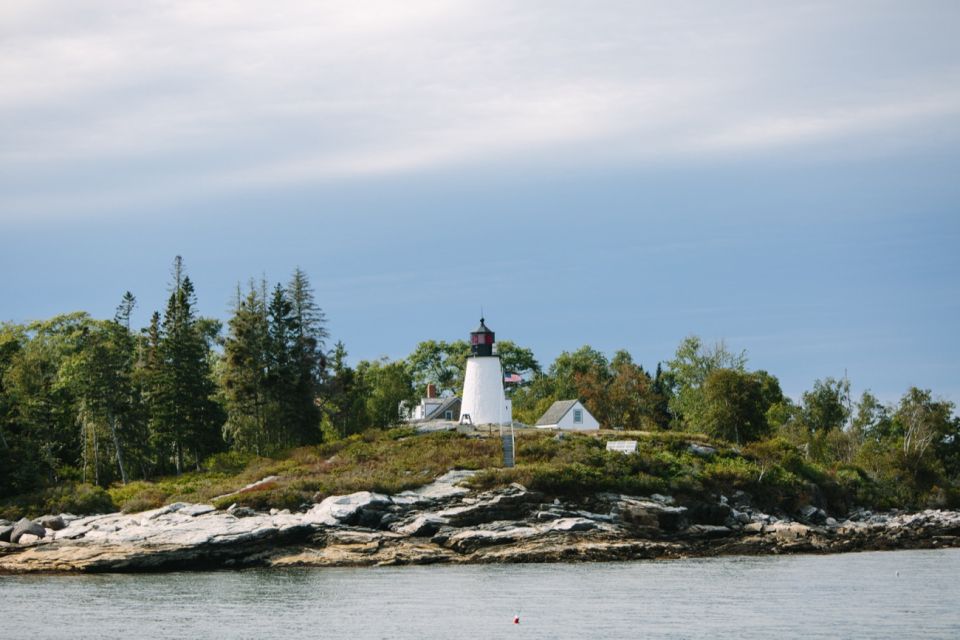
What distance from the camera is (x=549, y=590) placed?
115 feet

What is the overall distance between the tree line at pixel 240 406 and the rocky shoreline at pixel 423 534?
10520mm

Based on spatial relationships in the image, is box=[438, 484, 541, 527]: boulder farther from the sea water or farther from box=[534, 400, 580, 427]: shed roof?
box=[534, 400, 580, 427]: shed roof

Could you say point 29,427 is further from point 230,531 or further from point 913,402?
point 913,402

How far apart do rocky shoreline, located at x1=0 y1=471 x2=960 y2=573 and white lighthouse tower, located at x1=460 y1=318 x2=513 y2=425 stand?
1531cm

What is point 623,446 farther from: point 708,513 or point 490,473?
point 490,473

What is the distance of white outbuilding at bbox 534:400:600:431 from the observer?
70.9 meters

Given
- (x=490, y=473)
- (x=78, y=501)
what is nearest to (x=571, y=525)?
(x=490, y=473)

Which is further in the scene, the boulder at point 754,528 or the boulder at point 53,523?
the boulder at point 754,528

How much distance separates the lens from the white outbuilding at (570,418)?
70875 millimetres

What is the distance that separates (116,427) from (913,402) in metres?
57.1

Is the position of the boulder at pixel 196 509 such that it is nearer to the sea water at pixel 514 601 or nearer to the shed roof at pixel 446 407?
the sea water at pixel 514 601

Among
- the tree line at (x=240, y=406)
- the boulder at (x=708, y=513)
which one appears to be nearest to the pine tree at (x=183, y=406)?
the tree line at (x=240, y=406)

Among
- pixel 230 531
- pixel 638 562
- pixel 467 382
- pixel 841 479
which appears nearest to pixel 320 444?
pixel 467 382

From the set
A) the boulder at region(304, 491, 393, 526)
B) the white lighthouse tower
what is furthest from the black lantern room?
the boulder at region(304, 491, 393, 526)
